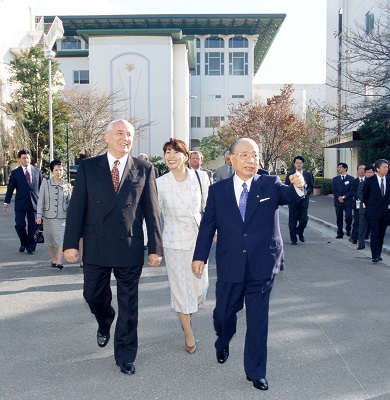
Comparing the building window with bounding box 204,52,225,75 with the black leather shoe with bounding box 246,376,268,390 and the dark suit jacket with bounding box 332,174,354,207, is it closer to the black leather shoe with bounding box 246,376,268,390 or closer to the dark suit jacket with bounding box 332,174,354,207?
the dark suit jacket with bounding box 332,174,354,207

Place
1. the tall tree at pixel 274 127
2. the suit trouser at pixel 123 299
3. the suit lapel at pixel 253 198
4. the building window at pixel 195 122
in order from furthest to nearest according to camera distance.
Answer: the building window at pixel 195 122 → the tall tree at pixel 274 127 → the suit trouser at pixel 123 299 → the suit lapel at pixel 253 198

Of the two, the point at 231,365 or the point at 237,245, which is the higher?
the point at 237,245

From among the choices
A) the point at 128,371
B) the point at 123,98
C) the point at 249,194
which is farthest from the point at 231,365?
the point at 123,98

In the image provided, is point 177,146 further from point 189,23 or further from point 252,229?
point 189,23

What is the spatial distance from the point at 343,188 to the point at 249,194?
33.7ft

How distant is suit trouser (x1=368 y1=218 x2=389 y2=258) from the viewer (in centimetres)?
1053

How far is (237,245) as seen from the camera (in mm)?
4602

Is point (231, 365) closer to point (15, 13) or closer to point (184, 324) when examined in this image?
point (184, 324)

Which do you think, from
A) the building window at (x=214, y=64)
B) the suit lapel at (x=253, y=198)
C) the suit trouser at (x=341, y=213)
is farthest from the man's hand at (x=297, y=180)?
the building window at (x=214, y=64)

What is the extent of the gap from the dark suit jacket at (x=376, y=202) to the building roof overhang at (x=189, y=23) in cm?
5389

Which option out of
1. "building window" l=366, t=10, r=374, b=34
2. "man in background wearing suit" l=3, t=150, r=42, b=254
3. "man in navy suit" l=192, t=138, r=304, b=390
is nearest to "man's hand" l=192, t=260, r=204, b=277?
"man in navy suit" l=192, t=138, r=304, b=390

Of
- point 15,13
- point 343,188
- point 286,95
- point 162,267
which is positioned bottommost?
point 162,267

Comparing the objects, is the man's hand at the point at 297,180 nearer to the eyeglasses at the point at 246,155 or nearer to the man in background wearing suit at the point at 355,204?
the eyeglasses at the point at 246,155

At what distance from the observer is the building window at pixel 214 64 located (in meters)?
71.6
